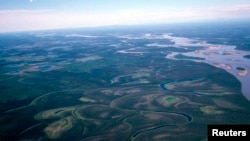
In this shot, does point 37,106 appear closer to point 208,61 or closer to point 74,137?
point 74,137

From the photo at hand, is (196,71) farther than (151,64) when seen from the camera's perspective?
No

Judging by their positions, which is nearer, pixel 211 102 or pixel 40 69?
pixel 211 102

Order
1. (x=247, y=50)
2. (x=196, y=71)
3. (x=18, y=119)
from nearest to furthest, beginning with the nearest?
(x=18, y=119) < (x=196, y=71) < (x=247, y=50)

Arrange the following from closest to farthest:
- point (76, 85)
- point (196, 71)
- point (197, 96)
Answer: point (197, 96) → point (76, 85) → point (196, 71)

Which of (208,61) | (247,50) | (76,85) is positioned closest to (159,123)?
(76,85)

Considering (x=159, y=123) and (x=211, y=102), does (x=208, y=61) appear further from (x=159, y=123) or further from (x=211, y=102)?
Result: (x=159, y=123)

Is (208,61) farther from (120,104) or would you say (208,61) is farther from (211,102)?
(120,104)

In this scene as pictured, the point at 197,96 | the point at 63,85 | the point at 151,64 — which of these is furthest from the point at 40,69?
the point at 197,96

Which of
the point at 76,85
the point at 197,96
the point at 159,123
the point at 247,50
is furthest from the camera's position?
the point at 247,50

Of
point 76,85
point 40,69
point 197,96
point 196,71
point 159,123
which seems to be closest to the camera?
point 159,123
